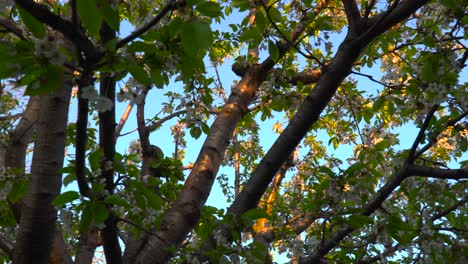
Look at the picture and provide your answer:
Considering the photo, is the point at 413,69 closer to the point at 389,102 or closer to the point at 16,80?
the point at 389,102

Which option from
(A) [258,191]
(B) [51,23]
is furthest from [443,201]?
(B) [51,23]

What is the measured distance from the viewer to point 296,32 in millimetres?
4438

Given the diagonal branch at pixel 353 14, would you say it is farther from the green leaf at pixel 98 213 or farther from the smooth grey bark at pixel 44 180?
the green leaf at pixel 98 213

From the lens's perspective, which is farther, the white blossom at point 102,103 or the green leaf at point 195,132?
the green leaf at point 195,132

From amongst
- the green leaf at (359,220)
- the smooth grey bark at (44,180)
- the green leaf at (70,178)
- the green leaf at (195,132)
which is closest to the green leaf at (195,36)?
the green leaf at (70,178)

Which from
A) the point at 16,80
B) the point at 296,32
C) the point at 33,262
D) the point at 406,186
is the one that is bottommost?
the point at 33,262

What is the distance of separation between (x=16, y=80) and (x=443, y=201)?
3.33 m

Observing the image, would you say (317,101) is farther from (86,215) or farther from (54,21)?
(54,21)

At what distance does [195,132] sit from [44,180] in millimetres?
1780

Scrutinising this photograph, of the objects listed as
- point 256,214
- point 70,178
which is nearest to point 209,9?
point 70,178

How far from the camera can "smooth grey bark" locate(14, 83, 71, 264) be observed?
2344 mm

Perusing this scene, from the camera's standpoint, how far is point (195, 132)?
396cm

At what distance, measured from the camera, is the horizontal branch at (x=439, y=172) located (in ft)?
8.88

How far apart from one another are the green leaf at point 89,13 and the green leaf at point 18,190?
175 centimetres
